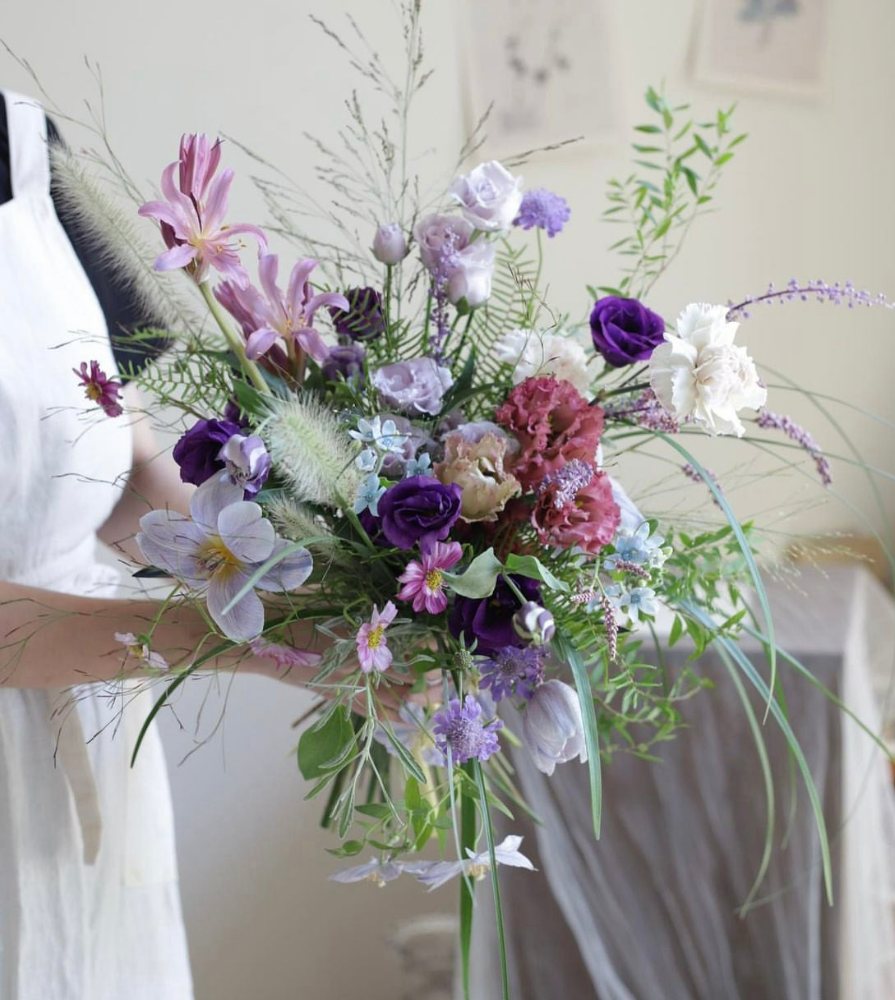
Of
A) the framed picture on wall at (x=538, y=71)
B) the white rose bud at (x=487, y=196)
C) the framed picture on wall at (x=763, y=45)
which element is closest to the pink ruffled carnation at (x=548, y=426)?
the white rose bud at (x=487, y=196)

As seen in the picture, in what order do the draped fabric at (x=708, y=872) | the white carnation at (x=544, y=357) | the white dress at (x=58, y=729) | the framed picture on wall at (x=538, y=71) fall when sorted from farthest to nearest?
the framed picture on wall at (x=538, y=71) < the draped fabric at (x=708, y=872) < the white dress at (x=58, y=729) < the white carnation at (x=544, y=357)

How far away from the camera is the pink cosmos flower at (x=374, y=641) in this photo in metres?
0.55

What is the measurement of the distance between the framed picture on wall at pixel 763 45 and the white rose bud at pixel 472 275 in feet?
4.68

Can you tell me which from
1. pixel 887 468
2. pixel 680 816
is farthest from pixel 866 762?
pixel 887 468

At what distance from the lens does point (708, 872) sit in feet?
4.70

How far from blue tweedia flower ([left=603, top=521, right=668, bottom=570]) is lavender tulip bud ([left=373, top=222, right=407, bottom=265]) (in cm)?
23

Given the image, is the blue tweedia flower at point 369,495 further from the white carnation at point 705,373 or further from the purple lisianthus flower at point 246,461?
the white carnation at point 705,373

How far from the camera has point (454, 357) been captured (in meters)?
0.70

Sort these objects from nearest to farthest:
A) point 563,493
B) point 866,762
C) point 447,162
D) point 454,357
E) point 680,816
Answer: point 563,493, point 454,357, point 680,816, point 866,762, point 447,162

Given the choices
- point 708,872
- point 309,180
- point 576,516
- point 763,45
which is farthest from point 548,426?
point 763,45

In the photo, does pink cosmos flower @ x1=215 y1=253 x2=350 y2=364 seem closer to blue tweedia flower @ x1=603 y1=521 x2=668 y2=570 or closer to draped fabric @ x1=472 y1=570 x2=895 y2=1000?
blue tweedia flower @ x1=603 y1=521 x2=668 y2=570

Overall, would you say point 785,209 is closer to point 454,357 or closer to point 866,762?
point 866,762

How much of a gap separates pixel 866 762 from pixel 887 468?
2.66 feet

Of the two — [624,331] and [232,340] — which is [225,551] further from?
[624,331]
